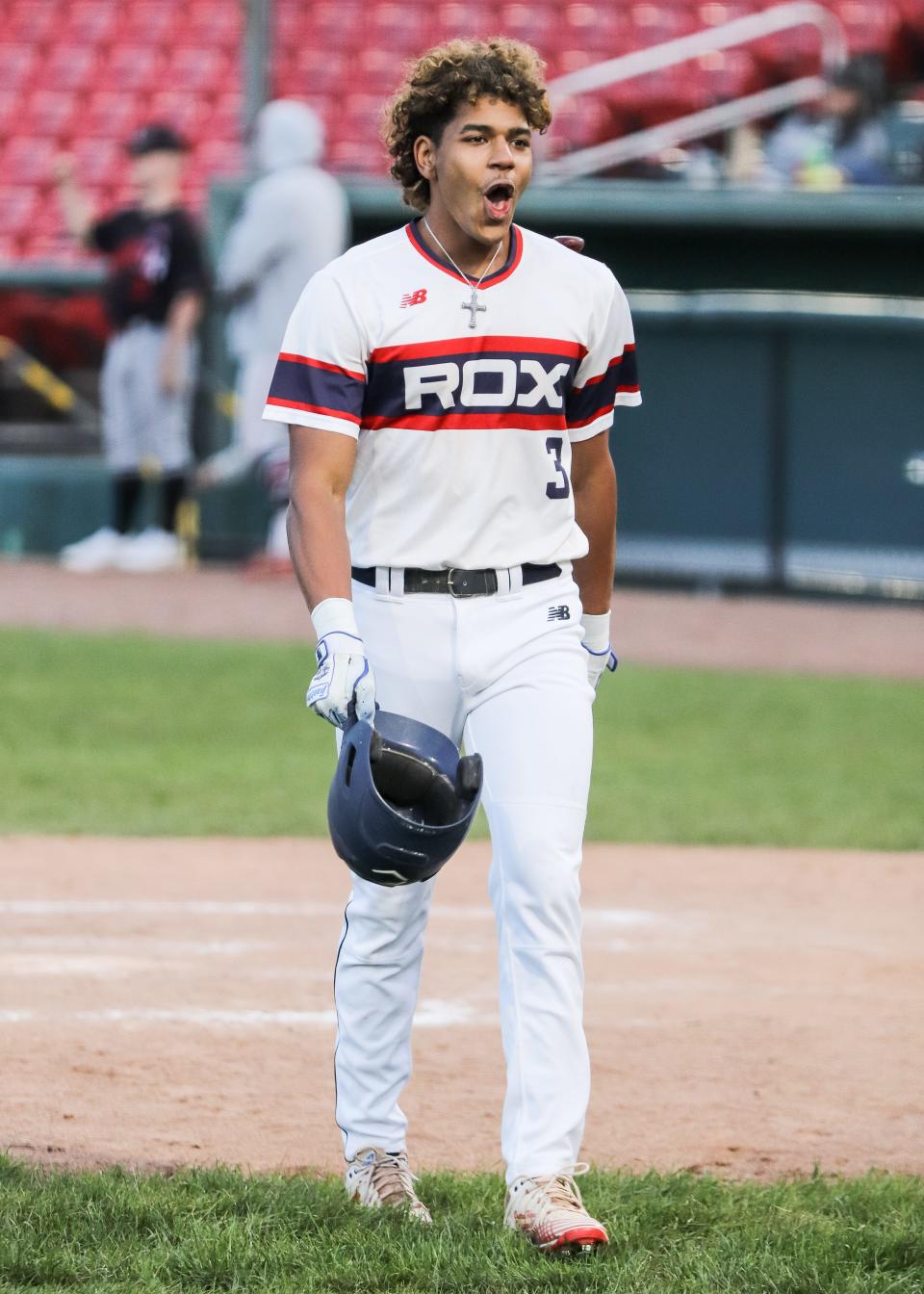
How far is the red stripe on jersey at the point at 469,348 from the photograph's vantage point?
349cm

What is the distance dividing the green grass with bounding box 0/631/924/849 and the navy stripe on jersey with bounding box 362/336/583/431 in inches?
153

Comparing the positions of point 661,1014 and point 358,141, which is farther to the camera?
point 358,141

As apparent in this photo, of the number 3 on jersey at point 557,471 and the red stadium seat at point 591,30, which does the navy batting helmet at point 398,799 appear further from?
the red stadium seat at point 591,30

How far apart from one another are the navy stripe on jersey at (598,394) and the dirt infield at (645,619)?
277 inches

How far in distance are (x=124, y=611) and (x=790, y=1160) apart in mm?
8637

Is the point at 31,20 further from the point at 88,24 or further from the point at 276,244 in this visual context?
the point at 276,244

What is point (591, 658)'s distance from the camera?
3.92 meters

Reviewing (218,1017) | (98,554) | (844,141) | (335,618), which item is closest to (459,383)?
(335,618)

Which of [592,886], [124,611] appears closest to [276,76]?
[124,611]

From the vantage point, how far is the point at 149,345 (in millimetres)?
13227

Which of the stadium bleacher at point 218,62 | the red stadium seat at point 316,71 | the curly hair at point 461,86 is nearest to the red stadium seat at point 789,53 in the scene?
the stadium bleacher at point 218,62

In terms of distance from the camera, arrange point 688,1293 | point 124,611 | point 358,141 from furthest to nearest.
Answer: point 358,141 < point 124,611 < point 688,1293


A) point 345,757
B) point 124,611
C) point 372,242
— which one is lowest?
point 124,611

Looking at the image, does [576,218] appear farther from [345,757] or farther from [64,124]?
[345,757]
